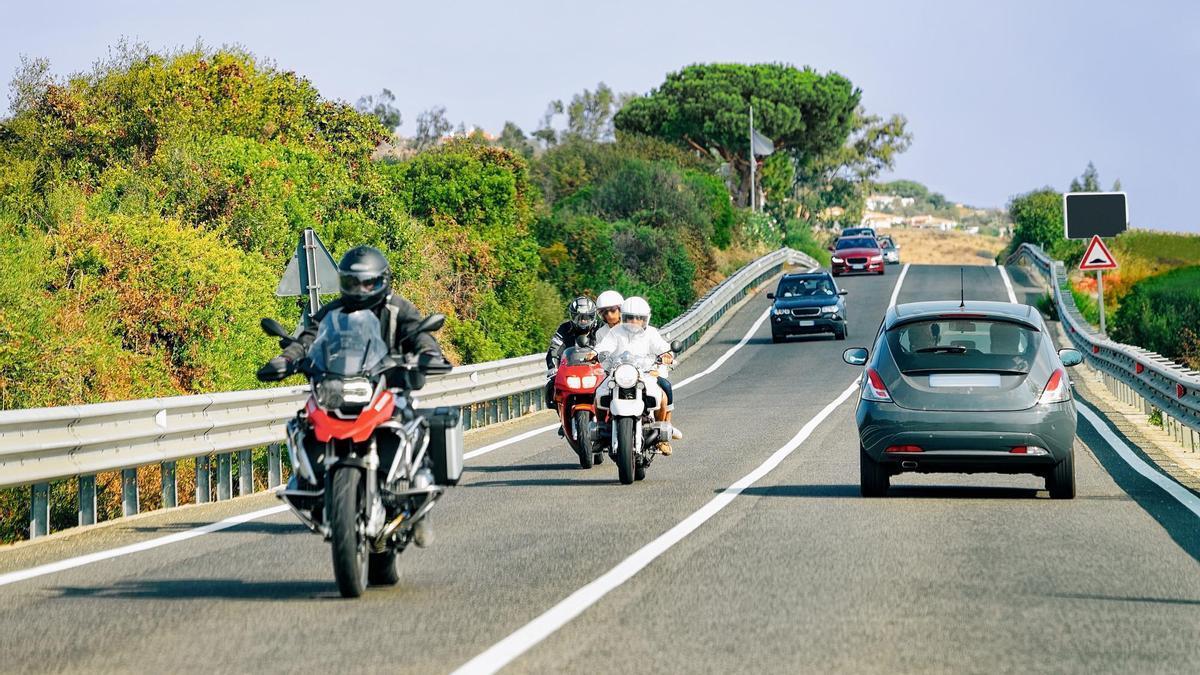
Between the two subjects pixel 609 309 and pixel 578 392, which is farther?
pixel 578 392

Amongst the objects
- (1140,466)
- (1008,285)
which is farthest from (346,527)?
(1008,285)

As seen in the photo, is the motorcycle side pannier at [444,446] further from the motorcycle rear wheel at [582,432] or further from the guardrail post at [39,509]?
the motorcycle rear wheel at [582,432]

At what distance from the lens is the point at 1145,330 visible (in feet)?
125

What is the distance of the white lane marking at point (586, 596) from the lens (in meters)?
7.29

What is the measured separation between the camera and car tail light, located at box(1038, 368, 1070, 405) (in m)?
13.5

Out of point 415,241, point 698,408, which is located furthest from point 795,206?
point 698,408

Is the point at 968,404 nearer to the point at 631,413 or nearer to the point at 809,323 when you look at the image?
the point at 631,413

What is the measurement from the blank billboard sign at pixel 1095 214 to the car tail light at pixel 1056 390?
25777 millimetres

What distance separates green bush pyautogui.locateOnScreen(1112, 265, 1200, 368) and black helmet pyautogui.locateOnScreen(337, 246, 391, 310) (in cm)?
2866

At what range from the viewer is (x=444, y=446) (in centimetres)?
933

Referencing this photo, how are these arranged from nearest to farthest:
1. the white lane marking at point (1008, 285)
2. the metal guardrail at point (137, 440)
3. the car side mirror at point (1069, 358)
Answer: the metal guardrail at point (137, 440)
the car side mirror at point (1069, 358)
the white lane marking at point (1008, 285)

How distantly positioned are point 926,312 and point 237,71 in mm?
38950

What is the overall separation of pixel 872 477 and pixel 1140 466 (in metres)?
4.07

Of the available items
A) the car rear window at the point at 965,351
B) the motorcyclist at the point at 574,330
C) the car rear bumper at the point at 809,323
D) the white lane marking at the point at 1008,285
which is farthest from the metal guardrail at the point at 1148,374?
the white lane marking at the point at 1008,285
